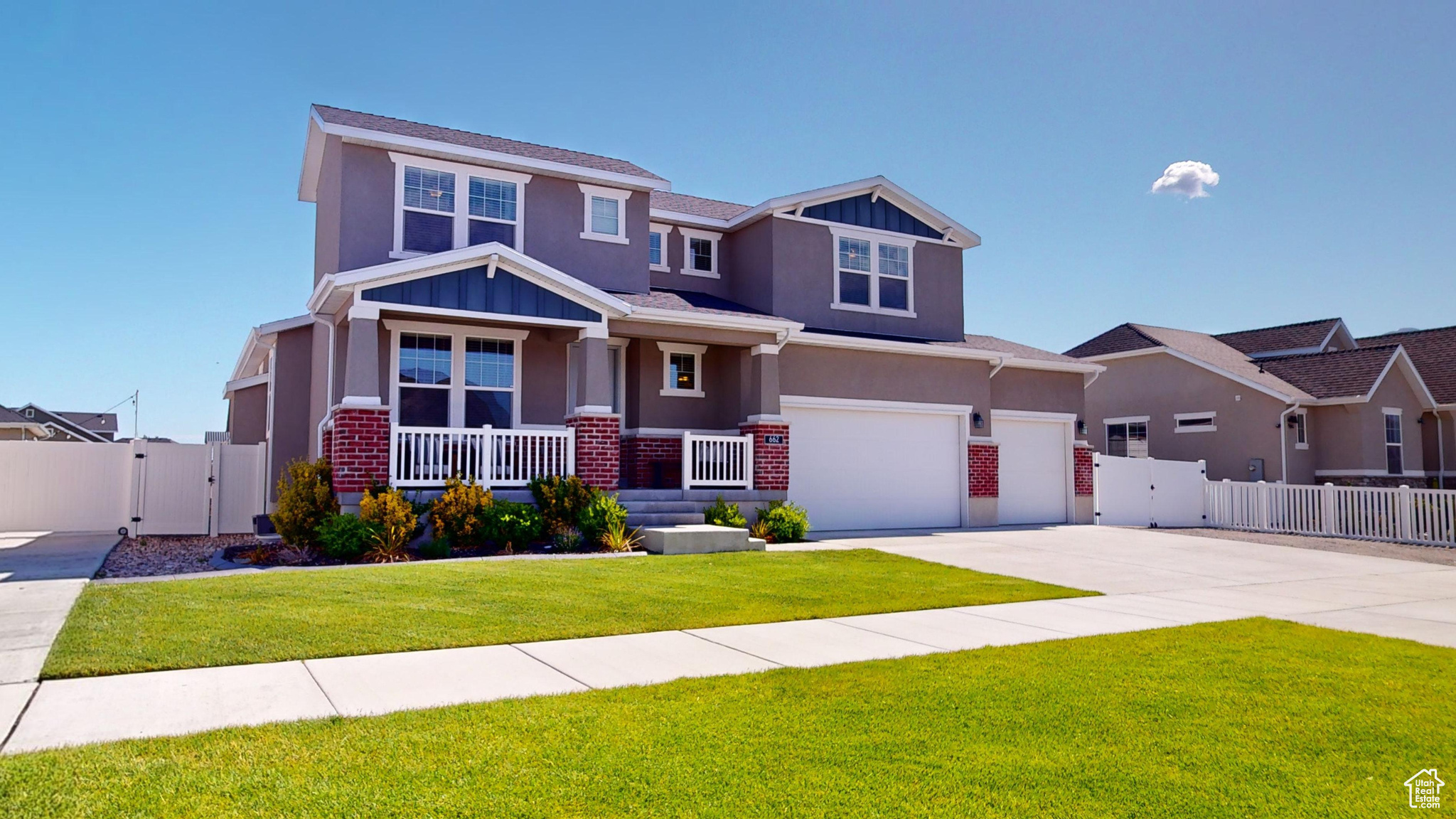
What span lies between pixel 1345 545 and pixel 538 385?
15.5 m

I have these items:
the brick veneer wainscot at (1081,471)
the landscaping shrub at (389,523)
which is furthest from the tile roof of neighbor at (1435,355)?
the landscaping shrub at (389,523)

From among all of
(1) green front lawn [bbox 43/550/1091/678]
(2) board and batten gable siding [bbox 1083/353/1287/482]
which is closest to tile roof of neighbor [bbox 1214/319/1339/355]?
(2) board and batten gable siding [bbox 1083/353/1287/482]

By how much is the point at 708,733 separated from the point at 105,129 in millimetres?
16621

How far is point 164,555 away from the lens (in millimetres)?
13102

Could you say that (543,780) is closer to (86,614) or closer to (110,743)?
(110,743)

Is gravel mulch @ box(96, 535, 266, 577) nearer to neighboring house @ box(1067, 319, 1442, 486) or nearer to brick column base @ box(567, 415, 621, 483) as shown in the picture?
brick column base @ box(567, 415, 621, 483)

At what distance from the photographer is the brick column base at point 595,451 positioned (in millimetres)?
14625

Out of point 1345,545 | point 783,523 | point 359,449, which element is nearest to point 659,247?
point 783,523

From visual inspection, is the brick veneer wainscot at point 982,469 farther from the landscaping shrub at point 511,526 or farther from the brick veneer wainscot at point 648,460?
the landscaping shrub at point 511,526

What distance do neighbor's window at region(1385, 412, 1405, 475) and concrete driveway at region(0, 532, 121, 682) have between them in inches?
1215

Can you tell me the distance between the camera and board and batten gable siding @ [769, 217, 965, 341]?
19.0m

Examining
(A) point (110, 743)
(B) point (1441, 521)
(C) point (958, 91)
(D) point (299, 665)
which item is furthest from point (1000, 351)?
(A) point (110, 743)

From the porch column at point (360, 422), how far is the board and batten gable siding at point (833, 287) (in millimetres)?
8315

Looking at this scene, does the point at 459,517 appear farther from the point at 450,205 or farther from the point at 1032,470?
the point at 1032,470
